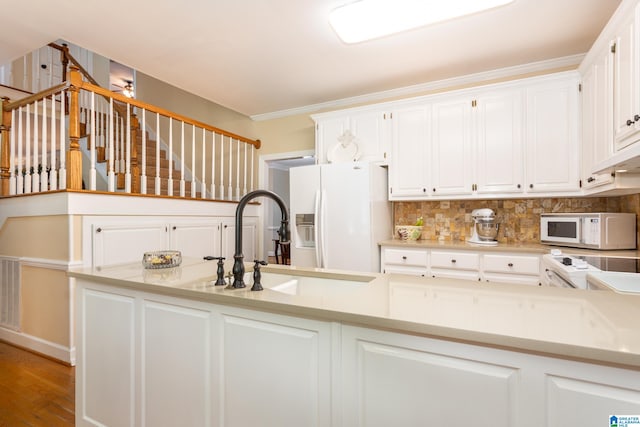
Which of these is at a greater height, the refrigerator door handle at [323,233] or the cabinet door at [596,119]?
the cabinet door at [596,119]

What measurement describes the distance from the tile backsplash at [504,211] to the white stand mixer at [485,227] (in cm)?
23

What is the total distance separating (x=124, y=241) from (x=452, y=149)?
10.4ft

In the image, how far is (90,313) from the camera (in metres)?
1.66

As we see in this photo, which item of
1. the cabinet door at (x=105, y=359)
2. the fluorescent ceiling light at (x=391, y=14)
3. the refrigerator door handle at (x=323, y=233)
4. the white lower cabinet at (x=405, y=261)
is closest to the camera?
the cabinet door at (x=105, y=359)

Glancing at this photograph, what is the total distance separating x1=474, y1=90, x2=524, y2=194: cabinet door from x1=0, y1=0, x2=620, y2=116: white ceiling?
42cm

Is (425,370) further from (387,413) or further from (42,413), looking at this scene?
(42,413)

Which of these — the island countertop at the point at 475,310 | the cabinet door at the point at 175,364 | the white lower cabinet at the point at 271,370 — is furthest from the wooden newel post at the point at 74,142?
the white lower cabinet at the point at 271,370

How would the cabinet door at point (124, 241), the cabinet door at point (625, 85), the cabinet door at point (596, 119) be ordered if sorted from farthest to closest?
the cabinet door at point (124, 241), the cabinet door at point (596, 119), the cabinet door at point (625, 85)

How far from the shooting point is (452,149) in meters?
3.21

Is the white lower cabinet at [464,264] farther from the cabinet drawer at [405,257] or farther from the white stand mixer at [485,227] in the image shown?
the white stand mixer at [485,227]

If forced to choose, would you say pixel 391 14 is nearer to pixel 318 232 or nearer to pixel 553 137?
pixel 553 137

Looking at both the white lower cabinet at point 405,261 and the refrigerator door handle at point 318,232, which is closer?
the white lower cabinet at point 405,261

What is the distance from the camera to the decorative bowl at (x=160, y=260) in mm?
1802

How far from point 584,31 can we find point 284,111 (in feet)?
10.6
